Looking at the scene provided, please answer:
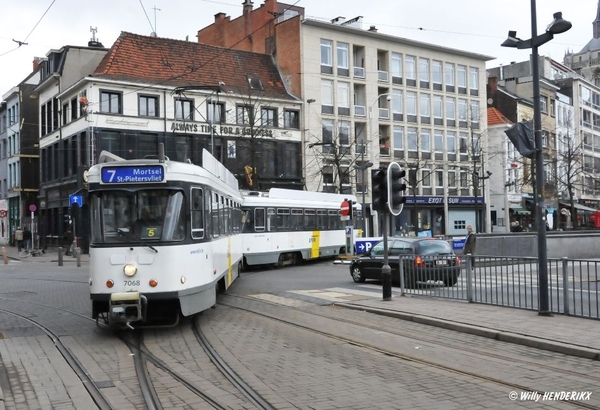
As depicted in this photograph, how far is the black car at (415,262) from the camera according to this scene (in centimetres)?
1492

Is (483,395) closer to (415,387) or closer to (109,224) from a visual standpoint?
(415,387)

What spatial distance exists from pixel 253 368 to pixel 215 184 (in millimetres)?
5708

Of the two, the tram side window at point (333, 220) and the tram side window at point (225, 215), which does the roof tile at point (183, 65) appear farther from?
the tram side window at point (225, 215)

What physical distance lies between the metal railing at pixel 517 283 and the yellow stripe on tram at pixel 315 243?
14017 millimetres

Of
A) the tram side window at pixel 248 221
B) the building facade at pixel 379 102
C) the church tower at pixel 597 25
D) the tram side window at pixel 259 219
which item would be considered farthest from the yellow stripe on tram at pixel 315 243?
the church tower at pixel 597 25

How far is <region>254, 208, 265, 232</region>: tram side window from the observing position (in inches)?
1017

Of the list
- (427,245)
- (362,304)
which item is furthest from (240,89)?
(362,304)

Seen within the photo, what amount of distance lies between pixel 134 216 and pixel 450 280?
7.45m

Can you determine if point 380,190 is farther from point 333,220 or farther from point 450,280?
point 333,220

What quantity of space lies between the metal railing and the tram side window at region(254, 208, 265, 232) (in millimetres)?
10699

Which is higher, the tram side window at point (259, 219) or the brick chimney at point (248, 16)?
the brick chimney at point (248, 16)

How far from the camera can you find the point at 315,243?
99.2 ft

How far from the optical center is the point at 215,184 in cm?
1364

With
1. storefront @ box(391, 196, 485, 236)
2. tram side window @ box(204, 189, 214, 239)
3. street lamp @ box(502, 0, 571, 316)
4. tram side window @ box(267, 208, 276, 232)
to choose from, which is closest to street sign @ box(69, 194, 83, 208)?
tram side window @ box(267, 208, 276, 232)
